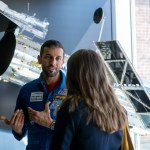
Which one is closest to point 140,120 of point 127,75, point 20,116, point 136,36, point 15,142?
point 127,75

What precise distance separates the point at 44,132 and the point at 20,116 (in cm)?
29

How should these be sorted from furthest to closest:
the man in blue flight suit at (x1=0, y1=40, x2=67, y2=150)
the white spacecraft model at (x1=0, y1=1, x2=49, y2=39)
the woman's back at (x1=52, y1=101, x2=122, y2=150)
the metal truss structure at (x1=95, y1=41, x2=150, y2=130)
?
the metal truss structure at (x1=95, y1=41, x2=150, y2=130)
the white spacecraft model at (x1=0, y1=1, x2=49, y2=39)
the man in blue flight suit at (x1=0, y1=40, x2=67, y2=150)
the woman's back at (x1=52, y1=101, x2=122, y2=150)

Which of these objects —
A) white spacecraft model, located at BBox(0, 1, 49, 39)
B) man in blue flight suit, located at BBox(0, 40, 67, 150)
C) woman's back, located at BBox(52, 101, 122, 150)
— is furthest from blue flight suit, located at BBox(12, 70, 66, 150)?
white spacecraft model, located at BBox(0, 1, 49, 39)

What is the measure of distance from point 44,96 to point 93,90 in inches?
35.0

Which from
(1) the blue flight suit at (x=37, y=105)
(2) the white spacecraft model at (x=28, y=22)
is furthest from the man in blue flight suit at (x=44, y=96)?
(2) the white spacecraft model at (x=28, y=22)

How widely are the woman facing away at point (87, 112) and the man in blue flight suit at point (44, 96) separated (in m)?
0.71

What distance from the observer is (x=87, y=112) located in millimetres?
1236

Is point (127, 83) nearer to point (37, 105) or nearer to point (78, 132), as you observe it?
point (37, 105)

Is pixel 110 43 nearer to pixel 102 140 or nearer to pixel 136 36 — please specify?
pixel 136 36

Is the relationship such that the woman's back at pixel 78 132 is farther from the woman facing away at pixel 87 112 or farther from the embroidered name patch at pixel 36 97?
the embroidered name patch at pixel 36 97

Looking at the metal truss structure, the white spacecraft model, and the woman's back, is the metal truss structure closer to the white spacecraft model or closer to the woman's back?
the white spacecraft model

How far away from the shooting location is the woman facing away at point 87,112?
1.23 metres

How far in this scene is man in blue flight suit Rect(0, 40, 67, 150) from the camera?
2.02 metres

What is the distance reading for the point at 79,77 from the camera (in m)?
1.26
